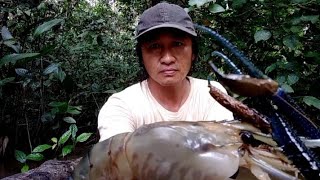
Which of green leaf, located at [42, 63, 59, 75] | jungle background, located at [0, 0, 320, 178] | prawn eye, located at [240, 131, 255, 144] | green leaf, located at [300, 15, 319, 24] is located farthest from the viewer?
green leaf, located at [42, 63, 59, 75]

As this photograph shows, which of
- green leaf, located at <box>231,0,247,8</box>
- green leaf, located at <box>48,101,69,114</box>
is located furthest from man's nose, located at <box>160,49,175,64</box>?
green leaf, located at <box>48,101,69,114</box>

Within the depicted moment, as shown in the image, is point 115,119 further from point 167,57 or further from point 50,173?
point 50,173

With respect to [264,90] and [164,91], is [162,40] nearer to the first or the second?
[164,91]

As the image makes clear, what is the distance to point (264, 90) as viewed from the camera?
2.43ft

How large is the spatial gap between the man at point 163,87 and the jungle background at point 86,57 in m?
0.54

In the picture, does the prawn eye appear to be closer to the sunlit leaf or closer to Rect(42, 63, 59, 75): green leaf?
Rect(42, 63, 59, 75): green leaf

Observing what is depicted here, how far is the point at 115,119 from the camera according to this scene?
1582 mm

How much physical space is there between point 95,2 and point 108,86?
1.98 metres

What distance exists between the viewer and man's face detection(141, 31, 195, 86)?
156cm

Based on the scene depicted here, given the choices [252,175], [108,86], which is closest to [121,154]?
[252,175]

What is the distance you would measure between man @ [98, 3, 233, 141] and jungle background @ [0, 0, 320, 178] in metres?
0.54

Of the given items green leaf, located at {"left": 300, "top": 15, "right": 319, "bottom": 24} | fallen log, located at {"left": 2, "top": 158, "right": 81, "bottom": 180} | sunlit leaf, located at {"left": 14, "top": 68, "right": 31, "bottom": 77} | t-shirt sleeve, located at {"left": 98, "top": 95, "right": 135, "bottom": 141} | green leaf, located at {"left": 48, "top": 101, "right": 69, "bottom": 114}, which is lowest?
green leaf, located at {"left": 48, "top": 101, "right": 69, "bottom": 114}

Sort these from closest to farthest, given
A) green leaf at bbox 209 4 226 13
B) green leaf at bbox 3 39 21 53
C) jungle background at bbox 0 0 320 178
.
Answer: green leaf at bbox 209 4 226 13 → jungle background at bbox 0 0 320 178 → green leaf at bbox 3 39 21 53

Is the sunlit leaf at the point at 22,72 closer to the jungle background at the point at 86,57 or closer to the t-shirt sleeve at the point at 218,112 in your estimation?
the jungle background at the point at 86,57
